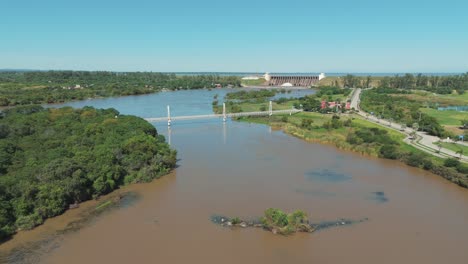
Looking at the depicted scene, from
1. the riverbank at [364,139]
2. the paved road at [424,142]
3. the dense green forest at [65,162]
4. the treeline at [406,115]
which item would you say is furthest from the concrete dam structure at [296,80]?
the dense green forest at [65,162]

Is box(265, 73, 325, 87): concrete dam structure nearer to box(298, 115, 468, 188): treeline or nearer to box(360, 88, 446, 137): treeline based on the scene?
box(360, 88, 446, 137): treeline

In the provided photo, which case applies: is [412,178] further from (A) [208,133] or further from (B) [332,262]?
(A) [208,133]

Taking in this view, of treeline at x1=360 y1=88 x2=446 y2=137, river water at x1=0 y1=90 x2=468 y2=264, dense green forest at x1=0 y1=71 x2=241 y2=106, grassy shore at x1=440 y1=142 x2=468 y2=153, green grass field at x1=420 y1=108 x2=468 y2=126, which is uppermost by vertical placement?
dense green forest at x1=0 y1=71 x2=241 y2=106

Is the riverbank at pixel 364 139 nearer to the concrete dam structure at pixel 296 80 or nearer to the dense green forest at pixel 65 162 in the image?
the dense green forest at pixel 65 162

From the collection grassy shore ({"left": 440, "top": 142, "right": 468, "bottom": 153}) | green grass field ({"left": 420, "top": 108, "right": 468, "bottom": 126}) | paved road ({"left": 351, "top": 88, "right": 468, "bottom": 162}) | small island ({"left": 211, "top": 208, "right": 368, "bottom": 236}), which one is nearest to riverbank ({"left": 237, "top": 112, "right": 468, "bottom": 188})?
paved road ({"left": 351, "top": 88, "right": 468, "bottom": 162})

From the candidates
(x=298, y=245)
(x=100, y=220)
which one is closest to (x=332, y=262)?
(x=298, y=245)

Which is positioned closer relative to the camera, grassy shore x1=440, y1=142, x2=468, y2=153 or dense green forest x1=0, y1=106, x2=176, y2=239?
dense green forest x1=0, y1=106, x2=176, y2=239

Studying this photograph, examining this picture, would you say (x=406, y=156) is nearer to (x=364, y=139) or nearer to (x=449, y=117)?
(x=364, y=139)
